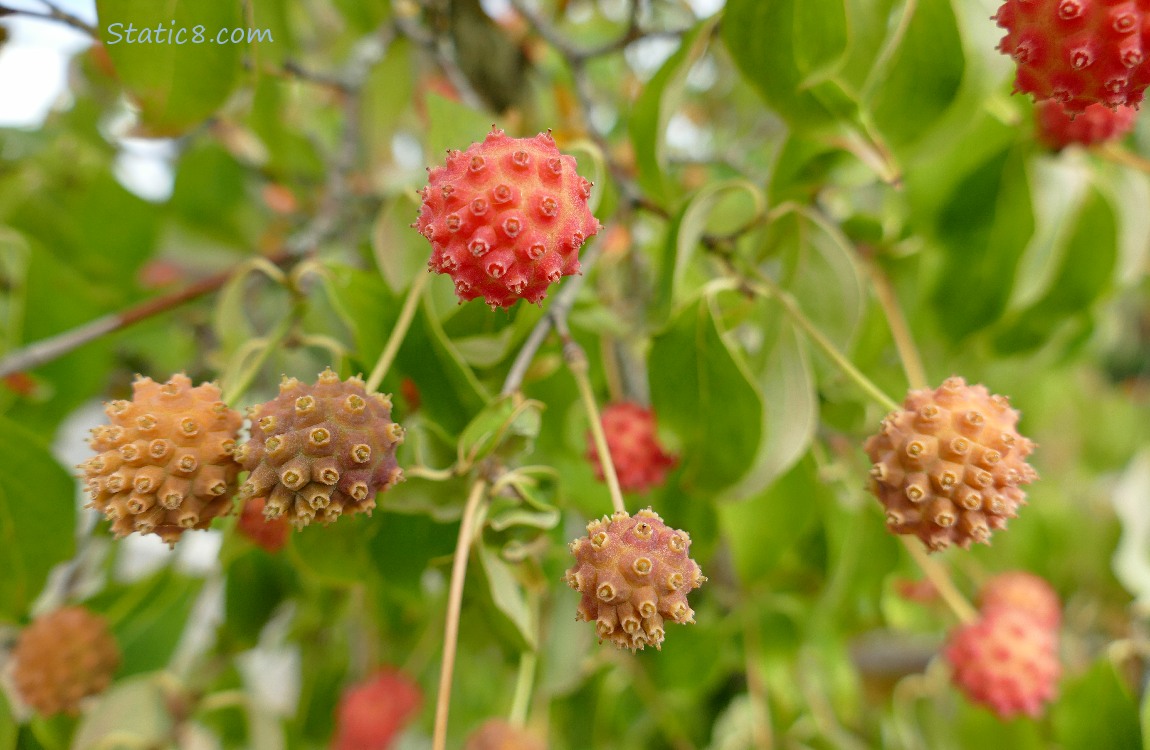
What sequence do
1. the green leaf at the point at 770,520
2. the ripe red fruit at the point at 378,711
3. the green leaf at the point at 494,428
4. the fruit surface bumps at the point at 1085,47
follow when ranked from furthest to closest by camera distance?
the ripe red fruit at the point at 378,711 < the green leaf at the point at 770,520 < the green leaf at the point at 494,428 < the fruit surface bumps at the point at 1085,47

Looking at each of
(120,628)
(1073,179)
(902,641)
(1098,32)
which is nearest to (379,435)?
(1098,32)

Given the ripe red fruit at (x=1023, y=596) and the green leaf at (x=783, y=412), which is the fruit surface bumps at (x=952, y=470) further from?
the ripe red fruit at (x=1023, y=596)

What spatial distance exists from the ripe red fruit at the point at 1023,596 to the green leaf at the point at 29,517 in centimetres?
104

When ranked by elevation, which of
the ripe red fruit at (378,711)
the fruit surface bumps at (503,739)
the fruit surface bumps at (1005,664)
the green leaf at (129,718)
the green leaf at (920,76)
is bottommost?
the ripe red fruit at (378,711)

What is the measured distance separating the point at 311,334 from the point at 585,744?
29.1 inches

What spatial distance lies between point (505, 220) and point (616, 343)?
47cm

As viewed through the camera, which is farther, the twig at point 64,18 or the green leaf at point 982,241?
the green leaf at point 982,241

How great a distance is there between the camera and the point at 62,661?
2.60ft

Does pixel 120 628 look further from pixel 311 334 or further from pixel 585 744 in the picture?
pixel 585 744

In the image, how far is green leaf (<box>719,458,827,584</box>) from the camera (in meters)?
0.77

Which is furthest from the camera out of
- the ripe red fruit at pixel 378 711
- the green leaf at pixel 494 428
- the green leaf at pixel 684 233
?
the ripe red fruit at pixel 378 711

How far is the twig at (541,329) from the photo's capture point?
538 mm

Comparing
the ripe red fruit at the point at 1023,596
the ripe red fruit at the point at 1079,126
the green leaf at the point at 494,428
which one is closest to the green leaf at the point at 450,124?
the green leaf at the point at 494,428

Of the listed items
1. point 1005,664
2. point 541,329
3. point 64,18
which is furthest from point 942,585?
point 64,18
